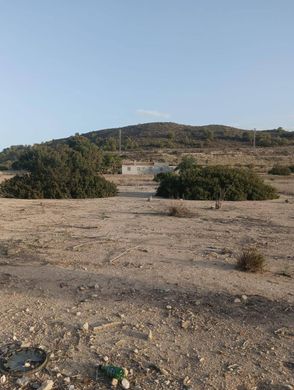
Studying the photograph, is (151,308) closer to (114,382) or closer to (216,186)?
(114,382)

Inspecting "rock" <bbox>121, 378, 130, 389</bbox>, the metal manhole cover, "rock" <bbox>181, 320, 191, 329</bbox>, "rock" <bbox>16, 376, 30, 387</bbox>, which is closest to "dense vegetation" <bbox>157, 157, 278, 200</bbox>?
"rock" <bbox>181, 320, 191, 329</bbox>

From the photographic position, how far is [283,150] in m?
84.7

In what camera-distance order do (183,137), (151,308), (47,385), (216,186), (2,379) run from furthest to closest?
(183,137) < (216,186) < (151,308) < (2,379) < (47,385)

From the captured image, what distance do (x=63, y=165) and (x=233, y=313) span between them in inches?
813

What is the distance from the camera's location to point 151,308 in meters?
5.53

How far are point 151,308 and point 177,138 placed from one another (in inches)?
4031

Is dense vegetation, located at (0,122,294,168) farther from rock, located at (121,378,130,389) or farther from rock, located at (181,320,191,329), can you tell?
rock, located at (121,378,130,389)

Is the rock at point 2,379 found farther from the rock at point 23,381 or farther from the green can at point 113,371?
the green can at point 113,371

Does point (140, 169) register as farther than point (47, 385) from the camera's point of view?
Yes

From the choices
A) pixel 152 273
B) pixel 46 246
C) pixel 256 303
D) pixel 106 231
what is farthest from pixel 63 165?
pixel 256 303

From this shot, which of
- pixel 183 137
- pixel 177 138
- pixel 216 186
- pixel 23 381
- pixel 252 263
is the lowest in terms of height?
pixel 23 381

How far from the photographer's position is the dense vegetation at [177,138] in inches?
3745

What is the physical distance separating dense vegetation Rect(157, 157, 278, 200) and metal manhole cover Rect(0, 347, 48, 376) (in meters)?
16.6

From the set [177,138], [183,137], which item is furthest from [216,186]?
[183,137]
